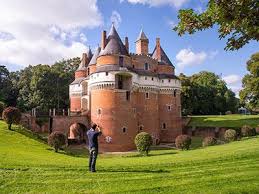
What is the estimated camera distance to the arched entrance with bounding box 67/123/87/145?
44831 mm

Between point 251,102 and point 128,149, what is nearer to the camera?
point 128,149

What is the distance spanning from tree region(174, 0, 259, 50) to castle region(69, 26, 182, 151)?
102 ft

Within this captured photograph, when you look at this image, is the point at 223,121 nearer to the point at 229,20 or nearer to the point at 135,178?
the point at 135,178

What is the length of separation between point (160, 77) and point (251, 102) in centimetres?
1272

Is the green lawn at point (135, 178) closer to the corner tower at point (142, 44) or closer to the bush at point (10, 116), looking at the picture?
the bush at point (10, 116)

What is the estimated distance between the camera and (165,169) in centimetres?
1412

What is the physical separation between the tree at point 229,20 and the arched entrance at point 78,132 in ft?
119

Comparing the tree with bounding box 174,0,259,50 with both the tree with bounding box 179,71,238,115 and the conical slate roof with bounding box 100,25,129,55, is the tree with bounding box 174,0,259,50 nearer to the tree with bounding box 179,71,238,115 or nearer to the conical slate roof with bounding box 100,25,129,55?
the conical slate roof with bounding box 100,25,129,55

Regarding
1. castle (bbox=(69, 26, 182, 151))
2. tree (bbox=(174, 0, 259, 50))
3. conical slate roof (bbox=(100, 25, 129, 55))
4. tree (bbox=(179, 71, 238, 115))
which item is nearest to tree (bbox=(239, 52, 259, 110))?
castle (bbox=(69, 26, 182, 151))

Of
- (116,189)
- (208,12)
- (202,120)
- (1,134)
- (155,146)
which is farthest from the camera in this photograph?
(202,120)

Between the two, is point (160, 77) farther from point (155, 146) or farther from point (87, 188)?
point (87, 188)

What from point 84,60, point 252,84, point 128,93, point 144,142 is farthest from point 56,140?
point 252,84

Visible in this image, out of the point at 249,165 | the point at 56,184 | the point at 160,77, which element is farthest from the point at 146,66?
the point at 56,184

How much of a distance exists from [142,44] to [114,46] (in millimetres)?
7558
